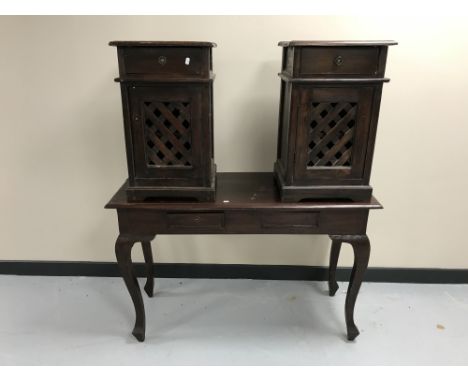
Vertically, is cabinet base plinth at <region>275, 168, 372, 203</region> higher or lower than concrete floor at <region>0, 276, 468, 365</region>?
higher

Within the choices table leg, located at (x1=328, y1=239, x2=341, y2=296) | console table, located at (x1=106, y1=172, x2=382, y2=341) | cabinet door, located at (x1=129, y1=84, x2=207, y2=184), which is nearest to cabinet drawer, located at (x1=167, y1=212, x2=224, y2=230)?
console table, located at (x1=106, y1=172, x2=382, y2=341)

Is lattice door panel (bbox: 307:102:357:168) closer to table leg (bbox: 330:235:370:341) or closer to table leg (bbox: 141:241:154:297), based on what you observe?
table leg (bbox: 330:235:370:341)

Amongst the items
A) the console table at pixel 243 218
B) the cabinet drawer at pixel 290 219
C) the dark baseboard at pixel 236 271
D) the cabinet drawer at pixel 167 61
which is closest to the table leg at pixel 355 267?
the console table at pixel 243 218

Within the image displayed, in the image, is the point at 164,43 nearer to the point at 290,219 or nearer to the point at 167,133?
the point at 167,133

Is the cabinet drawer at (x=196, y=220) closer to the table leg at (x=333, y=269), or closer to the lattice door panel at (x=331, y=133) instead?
the lattice door panel at (x=331, y=133)

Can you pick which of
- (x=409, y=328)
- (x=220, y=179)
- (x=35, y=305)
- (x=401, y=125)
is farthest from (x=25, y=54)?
(x=409, y=328)

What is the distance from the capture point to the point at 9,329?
1646mm

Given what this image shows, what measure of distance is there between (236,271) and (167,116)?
108cm

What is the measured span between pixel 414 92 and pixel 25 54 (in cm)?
188

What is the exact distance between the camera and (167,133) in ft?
4.27

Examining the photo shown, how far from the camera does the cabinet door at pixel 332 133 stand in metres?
1.25

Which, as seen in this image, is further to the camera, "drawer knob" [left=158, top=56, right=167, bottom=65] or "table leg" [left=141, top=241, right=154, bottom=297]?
"table leg" [left=141, top=241, right=154, bottom=297]

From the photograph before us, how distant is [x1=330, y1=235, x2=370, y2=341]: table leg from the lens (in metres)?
1.41

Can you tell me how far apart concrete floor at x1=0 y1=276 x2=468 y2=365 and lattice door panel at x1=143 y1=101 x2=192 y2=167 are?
0.85m
